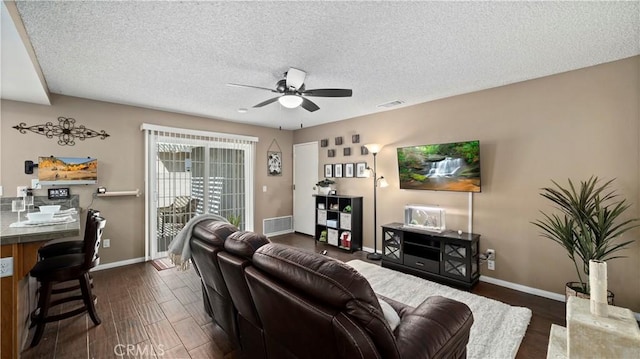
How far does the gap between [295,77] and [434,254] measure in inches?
112

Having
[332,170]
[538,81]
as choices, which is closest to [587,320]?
[538,81]

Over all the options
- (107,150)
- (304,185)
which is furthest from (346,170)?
(107,150)

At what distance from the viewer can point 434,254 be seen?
11.3ft

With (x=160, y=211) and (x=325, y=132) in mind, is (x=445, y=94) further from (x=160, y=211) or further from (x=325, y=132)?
(x=160, y=211)

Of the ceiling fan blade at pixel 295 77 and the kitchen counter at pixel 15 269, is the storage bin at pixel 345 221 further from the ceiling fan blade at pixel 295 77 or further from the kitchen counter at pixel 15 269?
the kitchen counter at pixel 15 269

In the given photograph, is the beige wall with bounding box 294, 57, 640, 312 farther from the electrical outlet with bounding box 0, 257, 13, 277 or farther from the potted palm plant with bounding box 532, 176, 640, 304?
the electrical outlet with bounding box 0, 257, 13, 277

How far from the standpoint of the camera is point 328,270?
108 cm

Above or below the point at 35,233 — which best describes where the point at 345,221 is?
below

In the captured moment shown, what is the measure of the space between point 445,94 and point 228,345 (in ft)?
12.6

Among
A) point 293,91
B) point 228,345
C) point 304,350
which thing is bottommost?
point 228,345

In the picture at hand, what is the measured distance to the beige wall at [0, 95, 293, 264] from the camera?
128 inches

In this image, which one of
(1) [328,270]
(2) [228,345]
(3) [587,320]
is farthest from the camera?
(2) [228,345]

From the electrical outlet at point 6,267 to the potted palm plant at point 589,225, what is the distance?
4493 millimetres

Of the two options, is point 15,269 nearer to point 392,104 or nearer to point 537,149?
point 392,104
